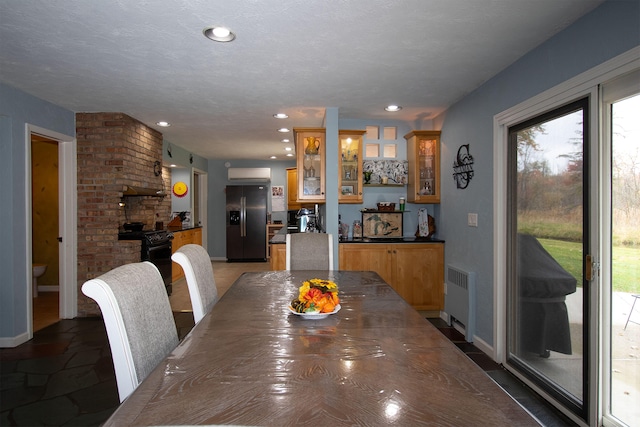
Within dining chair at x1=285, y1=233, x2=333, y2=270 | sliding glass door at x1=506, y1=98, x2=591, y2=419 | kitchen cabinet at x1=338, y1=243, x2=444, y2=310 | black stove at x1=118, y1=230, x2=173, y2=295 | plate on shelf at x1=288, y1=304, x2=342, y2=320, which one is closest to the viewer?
plate on shelf at x1=288, y1=304, x2=342, y2=320

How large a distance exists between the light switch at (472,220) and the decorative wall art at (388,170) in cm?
114

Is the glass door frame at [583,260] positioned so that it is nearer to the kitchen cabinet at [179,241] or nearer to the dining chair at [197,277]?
the dining chair at [197,277]

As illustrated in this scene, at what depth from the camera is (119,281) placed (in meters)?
1.19

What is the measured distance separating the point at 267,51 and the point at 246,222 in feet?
19.1

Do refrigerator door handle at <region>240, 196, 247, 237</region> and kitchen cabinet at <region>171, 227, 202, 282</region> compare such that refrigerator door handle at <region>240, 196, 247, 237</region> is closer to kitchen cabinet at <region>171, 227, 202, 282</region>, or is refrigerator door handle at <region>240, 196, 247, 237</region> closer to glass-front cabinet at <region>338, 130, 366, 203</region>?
kitchen cabinet at <region>171, 227, 202, 282</region>

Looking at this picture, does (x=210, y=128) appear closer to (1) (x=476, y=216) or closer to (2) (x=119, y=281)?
(1) (x=476, y=216)

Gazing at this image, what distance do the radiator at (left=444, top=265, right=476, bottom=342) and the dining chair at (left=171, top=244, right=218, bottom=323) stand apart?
243cm

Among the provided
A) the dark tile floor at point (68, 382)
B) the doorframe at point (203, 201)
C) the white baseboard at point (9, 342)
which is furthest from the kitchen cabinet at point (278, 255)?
the doorframe at point (203, 201)

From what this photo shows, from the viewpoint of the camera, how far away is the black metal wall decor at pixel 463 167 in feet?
11.6

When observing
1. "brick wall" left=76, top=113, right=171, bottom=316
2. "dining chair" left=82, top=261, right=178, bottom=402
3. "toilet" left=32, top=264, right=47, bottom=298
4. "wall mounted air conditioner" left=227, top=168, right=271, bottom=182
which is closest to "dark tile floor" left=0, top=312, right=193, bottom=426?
"brick wall" left=76, top=113, right=171, bottom=316

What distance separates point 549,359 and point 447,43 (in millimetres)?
2266

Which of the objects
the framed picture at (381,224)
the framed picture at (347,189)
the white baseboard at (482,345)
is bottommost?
the white baseboard at (482,345)

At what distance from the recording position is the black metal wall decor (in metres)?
3.53

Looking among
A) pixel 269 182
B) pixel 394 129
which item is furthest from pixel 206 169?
pixel 394 129
